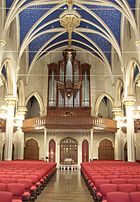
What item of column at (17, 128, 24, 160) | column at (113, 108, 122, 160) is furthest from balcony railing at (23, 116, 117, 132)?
column at (113, 108, 122, 160)

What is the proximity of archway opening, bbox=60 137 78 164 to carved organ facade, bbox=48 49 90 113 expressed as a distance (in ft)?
11.3

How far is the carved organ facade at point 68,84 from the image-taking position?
25.7m

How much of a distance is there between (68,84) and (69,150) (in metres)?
6.42

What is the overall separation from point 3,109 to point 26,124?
14.8ft

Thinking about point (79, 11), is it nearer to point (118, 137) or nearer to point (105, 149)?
point (118, 137)

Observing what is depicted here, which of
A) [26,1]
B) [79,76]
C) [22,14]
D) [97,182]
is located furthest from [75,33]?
[97,182]

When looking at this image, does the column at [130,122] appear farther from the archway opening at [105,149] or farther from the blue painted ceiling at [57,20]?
the archway opening at [105,149]

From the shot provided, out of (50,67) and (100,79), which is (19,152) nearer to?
(50,67)

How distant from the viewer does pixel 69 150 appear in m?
25.4

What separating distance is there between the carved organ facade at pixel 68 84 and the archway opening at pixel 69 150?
3.44 metres

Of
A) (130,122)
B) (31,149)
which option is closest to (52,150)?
(31,149)

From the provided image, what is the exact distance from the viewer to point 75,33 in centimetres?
2495

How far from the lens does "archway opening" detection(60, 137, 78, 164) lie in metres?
24.9

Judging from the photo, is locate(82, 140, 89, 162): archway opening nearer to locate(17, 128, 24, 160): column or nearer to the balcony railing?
the balcony railing
